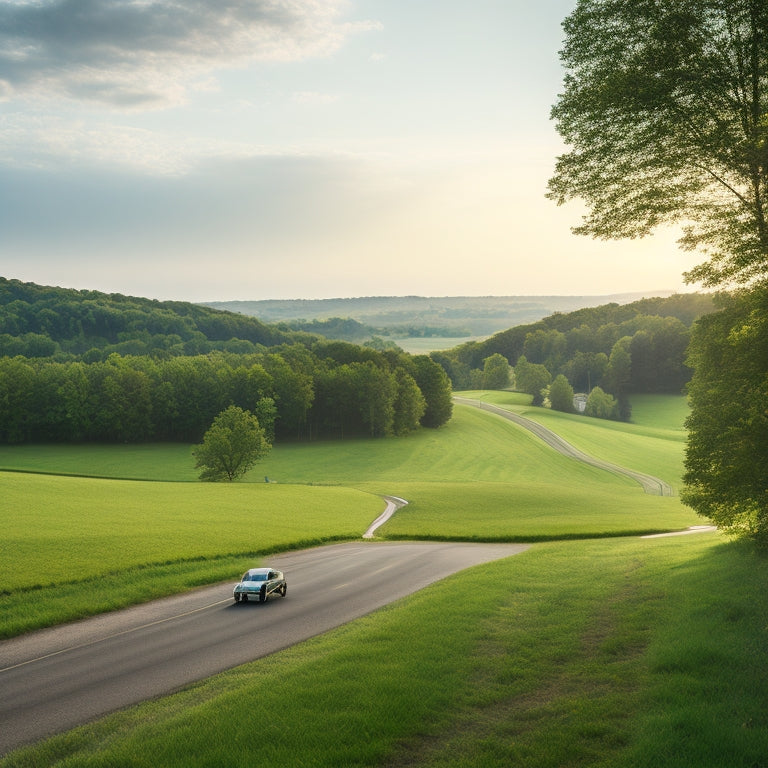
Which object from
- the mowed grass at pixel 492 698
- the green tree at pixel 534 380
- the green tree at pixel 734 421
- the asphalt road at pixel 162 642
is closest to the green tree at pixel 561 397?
the green tree at pixel 534 380

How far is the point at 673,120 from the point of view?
46.7 feet

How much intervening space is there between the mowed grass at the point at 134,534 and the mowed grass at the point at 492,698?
36.5 feet

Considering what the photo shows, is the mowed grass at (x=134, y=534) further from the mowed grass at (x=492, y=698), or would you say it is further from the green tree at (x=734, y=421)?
the green tree at (x=734, y=421)

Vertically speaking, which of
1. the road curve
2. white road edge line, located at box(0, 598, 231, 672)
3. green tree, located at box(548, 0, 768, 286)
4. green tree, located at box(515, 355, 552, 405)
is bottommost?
the road curve

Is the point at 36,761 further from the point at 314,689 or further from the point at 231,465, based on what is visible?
the point at 231,465

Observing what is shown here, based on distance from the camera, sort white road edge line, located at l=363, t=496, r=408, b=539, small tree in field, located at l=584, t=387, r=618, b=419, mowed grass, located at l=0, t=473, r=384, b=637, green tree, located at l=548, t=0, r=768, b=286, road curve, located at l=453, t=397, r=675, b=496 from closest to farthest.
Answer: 1. green tree, located at l=548, t=0, r=768, b=286
2. mowed grass, located at l=0, t=473, r=384, b=637
3. white road edge line, located at l=363, t=496, r=408, b=539
4. road curve, located at l=453, t=397, r=675, b=496
5. small tree in field, located at l=584, t=387, r=618, b=419

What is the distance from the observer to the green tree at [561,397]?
14500 centimetres

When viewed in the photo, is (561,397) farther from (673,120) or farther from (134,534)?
(673,120)

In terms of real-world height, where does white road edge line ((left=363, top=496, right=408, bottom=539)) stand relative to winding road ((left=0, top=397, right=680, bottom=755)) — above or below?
below

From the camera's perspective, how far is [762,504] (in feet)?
66.4

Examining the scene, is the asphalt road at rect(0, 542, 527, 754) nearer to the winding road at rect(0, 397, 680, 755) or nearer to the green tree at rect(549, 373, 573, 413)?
the winding road at rect(0, 397, 680, 755)

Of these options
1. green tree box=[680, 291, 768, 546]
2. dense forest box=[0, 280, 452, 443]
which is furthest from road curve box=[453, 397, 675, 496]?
green tree box=[680, 291, 768, 546]

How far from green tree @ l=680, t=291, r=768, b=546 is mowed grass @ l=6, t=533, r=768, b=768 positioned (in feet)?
11.3

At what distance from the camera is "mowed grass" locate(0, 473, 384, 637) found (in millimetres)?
23359
